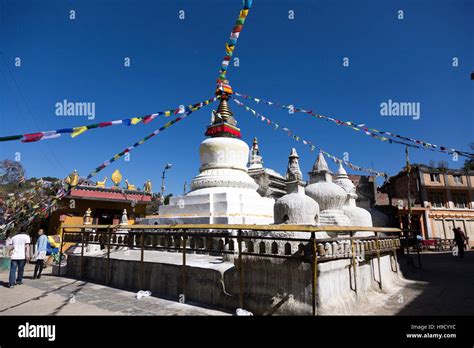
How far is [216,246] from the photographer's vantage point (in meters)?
5.67

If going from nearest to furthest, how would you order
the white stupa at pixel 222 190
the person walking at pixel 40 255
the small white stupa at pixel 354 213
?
the person walking at pixel 40 255, the small white stupa at pixel 354 213, the white stupa at pixel 222 190

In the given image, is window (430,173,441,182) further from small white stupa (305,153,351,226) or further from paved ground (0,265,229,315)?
paved ground (0,265,229,315)

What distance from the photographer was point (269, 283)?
4.42m

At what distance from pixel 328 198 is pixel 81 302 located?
763cm

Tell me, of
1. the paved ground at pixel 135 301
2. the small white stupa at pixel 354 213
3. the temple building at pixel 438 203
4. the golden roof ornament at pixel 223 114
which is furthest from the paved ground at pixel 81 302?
the temple building at pixel 438 203

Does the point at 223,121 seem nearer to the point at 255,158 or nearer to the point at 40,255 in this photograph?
the point at 255,158

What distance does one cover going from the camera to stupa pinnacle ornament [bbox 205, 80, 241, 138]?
1547 cm

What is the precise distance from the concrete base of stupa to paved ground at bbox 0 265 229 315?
490 centimetres

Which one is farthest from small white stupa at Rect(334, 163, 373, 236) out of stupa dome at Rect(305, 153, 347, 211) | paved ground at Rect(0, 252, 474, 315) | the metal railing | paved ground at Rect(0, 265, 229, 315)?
paved ground at Rect(0, 265, 229, 315)

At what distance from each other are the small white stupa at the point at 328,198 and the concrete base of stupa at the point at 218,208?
2629 mm

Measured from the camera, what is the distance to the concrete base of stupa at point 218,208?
1099cm

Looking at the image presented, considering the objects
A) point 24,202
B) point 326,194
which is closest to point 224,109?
point 326,194

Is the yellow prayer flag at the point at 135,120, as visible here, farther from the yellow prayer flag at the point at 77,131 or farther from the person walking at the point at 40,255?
the person walking at the point at 40,255
